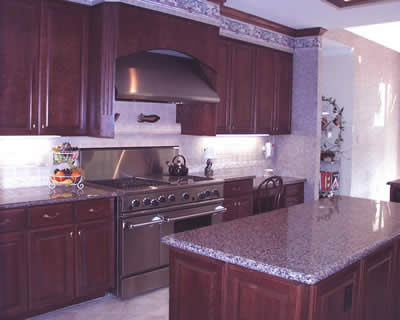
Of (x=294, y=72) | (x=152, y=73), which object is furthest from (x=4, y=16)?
(x=294, y=72)

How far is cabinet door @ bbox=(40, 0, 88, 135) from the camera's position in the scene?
145 inches

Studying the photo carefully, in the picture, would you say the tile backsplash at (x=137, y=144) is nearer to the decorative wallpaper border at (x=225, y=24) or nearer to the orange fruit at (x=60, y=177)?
the orange fruit at (x=60, y=177)

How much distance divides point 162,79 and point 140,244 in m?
1.57

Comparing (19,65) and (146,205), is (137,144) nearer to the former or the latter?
(146,205)

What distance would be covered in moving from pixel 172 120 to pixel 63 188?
162 cm

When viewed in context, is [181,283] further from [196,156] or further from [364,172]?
[364,172]

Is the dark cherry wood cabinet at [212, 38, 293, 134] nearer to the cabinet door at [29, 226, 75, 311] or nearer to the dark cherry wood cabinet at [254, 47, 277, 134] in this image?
the dark cherry wood cabinet at [254, 47, 277, 134]

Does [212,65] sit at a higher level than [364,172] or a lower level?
higher

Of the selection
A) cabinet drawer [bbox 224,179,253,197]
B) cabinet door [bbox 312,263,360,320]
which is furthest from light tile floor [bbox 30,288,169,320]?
cabinet door [bbox 312,263,360,320]

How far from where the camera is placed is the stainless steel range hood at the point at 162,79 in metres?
4.04

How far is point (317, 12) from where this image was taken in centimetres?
510

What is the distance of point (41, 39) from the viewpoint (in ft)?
12.0

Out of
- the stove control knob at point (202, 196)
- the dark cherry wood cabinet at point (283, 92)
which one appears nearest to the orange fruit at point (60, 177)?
the stove control knob at point (202, 196)

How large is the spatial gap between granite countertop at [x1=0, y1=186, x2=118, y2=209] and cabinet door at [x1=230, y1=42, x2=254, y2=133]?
215 centimetres
